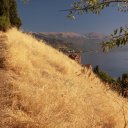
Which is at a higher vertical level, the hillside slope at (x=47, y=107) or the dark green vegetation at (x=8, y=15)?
the dark green vegetation at (x=8, y=15)

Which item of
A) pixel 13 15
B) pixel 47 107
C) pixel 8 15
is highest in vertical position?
pixel 13 15

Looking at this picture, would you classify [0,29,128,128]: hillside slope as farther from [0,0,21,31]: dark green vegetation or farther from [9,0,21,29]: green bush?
[9,0,21,29]: green bush

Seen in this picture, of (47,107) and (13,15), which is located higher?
(13,15)

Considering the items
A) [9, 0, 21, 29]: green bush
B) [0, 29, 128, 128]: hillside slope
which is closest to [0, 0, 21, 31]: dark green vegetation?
[9, 0, 21, 29]: green bush

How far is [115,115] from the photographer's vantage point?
9.44 metres

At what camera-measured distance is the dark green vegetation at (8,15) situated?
28300mm

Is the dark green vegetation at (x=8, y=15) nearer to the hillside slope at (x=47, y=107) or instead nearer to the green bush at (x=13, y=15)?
the green bush at (x=13, y=15)

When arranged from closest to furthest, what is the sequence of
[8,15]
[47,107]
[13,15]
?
[47,107] < [8,15] < [13,15]

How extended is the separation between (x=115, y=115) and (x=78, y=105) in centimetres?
112

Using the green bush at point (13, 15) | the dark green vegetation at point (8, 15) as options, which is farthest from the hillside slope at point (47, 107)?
the green bush at point (13, 15)

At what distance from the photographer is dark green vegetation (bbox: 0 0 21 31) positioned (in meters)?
28.3

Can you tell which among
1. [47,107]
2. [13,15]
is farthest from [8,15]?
[47,107]

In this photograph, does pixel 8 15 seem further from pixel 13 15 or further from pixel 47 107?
pixel 47 107

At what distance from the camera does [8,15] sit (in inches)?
1261
